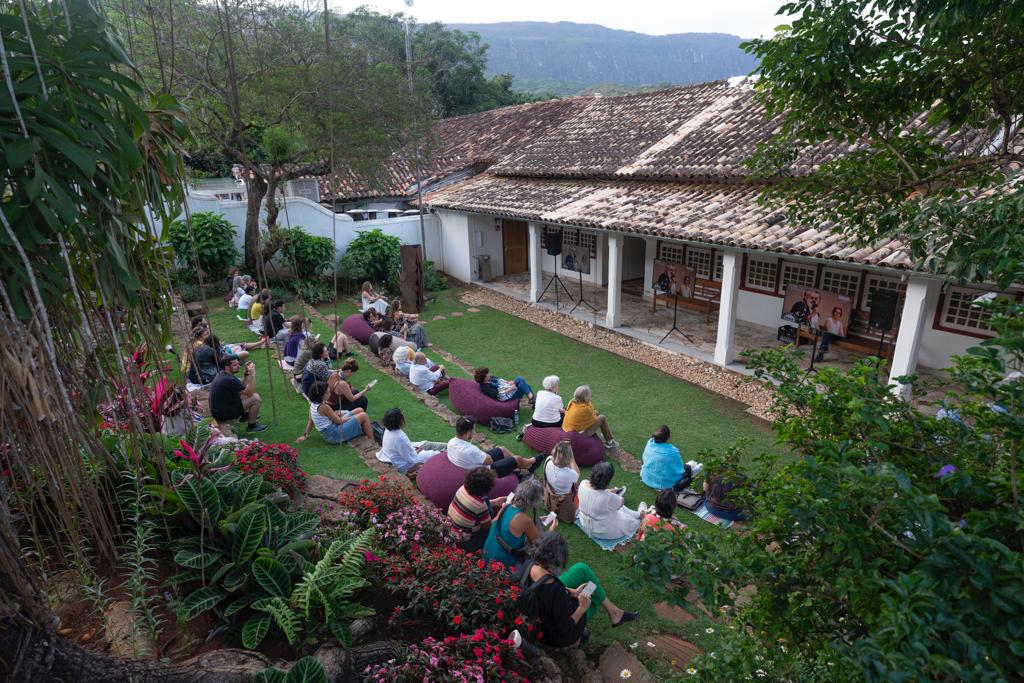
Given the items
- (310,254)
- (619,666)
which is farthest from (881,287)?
(310,254)

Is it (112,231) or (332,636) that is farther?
(332,636)

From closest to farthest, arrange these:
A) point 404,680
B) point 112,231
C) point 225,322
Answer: point 112,231, point 404,680, point 225,322

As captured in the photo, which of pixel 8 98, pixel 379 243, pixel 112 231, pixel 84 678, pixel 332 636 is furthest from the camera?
pixel 379 243

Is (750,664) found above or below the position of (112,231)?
below

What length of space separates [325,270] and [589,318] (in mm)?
7320

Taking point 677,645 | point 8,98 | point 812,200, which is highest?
point 8,98

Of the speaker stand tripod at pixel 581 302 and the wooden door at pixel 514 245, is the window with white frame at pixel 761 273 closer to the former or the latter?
the speaker stand tripod at pixel 581 302

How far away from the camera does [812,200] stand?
4.27 meters

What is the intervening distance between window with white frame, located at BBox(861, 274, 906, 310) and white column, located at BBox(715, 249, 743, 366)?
7.46 feet

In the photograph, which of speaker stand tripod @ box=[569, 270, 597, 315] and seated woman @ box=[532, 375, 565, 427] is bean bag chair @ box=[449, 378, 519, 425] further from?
speaker stand tripod @ box=[569, 270, 597, 315]

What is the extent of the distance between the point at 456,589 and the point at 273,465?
2.24 m

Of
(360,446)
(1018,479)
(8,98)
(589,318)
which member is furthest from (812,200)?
(589,318)

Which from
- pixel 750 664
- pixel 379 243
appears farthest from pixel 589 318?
pixel 750 664

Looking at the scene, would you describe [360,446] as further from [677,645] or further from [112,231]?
[112,231]
